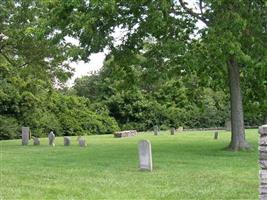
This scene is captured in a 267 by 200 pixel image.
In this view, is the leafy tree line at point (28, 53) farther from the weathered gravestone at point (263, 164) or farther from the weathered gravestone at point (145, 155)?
the weathered gravestone at point (263, 164)

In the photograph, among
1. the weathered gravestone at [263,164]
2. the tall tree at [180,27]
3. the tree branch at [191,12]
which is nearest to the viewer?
the weathered gravestone at [263,164]

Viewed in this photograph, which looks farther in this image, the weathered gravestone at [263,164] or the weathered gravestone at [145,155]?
the weathered gravestone at [145,155]

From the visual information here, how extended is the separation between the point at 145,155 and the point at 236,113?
8415mm

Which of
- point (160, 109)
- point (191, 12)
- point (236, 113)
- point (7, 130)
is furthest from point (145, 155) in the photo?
point (160, 109)

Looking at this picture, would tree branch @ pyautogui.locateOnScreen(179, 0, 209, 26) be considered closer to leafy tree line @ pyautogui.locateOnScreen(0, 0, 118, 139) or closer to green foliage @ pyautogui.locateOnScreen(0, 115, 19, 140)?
leafy tree line @ pyautogui.locateOnScreen(0, 0, 118, 139)

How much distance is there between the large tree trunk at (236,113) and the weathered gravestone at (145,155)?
305 inches

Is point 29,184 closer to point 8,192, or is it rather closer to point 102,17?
point 8,192

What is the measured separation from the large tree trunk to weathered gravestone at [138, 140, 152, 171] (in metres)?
7.76

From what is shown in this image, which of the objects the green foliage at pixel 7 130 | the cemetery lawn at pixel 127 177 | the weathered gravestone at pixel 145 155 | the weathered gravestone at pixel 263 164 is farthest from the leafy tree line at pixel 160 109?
the weathered gravestone at pixel 263 164

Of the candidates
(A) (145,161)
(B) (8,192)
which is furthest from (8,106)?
(B) (8,192)

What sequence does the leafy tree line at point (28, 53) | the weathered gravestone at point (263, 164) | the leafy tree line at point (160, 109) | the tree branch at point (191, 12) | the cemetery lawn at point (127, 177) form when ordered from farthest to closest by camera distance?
the leafy tree line at point (160, 109), the leafy tree line at point (28, 53), the tree branch at point (191, 12), the cemetery lawn at point (127, 177), the weathered gravestone at point (263, 164)

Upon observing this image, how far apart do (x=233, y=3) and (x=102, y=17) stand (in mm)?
5036

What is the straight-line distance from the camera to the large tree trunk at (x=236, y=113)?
2222cm

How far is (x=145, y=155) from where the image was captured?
49.9ft
